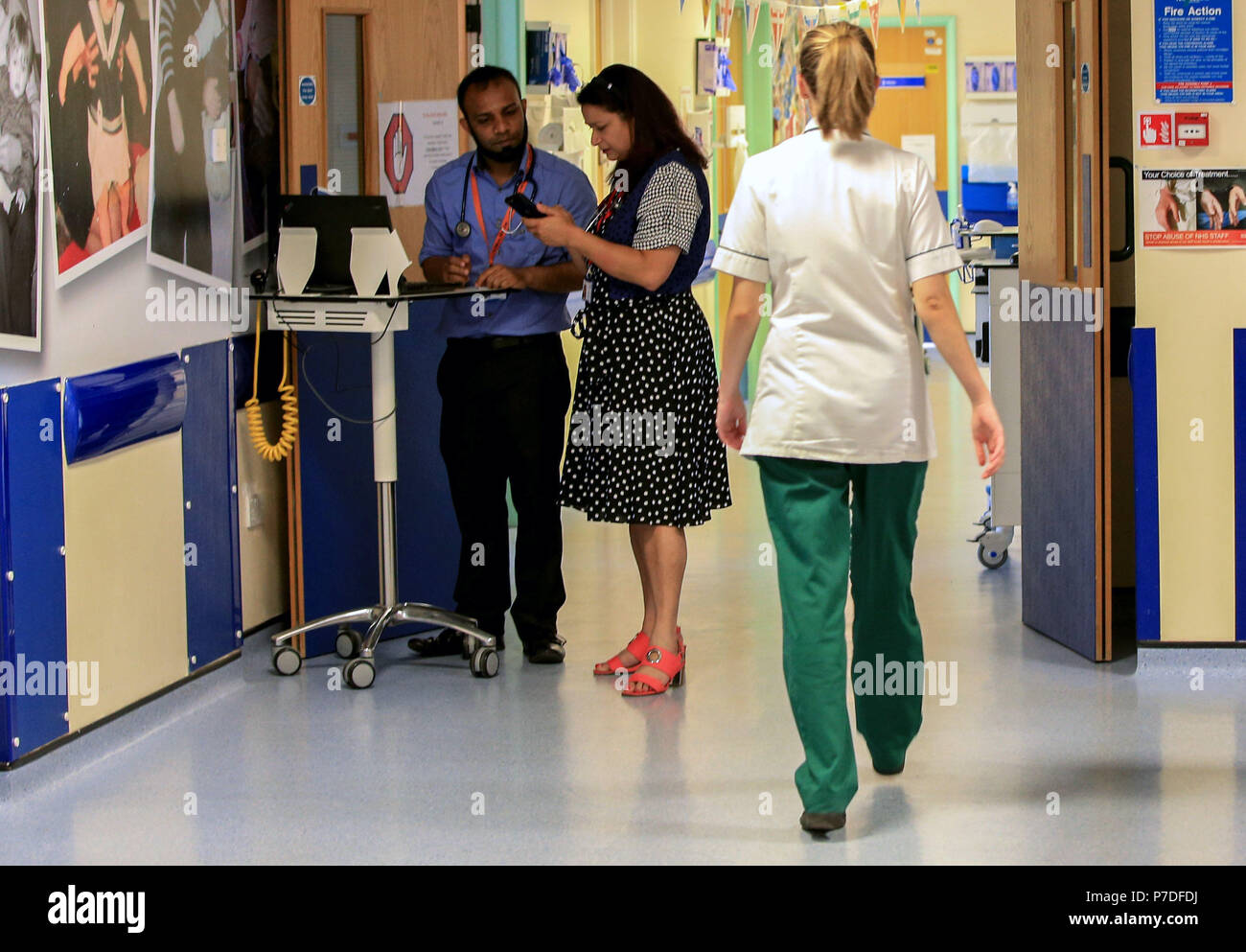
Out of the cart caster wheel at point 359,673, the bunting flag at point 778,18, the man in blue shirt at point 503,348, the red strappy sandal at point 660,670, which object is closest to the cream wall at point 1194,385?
the red strappy sandal at point 660,670

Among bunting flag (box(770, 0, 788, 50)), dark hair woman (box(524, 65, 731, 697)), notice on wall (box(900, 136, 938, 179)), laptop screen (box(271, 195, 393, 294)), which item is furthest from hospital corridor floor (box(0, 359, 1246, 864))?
notice on wall (box(900, 136, 938, 179))

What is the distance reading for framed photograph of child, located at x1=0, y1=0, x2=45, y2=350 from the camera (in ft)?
12.0

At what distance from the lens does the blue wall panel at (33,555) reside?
381 cm

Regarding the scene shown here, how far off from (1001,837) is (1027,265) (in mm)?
2321

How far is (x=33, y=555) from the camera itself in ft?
12.8

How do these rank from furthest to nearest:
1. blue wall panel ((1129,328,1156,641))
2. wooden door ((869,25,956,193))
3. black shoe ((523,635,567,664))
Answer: wooden door ((869,25,956,193))
black shoe ((523,635,567,664))
blue wall panel ((1129,328,1156,641))

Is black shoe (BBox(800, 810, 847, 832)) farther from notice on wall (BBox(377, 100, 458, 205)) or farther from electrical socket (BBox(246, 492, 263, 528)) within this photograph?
notice on wall (BBox(377, 100, 458, 205))

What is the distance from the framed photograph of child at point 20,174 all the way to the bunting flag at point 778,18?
8112 mm

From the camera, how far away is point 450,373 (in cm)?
505

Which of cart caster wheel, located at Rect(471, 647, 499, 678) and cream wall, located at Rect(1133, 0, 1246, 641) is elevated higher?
cream wall, located at Rect(1133, 0, 1246, 641)

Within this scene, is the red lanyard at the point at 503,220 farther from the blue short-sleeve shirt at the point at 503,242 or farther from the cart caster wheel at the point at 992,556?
the cart caster wheel at the point at 992,556

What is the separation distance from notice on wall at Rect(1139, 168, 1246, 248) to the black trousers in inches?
67.5
